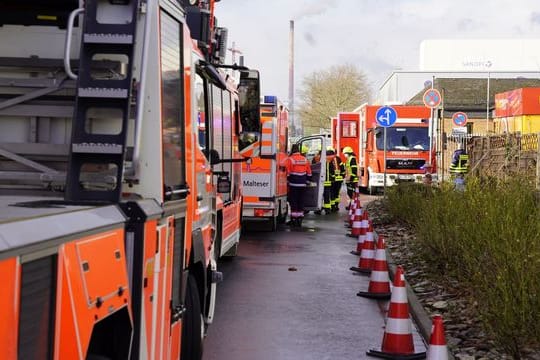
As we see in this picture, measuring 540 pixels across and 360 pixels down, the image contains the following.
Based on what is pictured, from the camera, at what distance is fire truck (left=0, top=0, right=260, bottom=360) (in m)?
2.69

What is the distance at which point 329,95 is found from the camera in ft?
315

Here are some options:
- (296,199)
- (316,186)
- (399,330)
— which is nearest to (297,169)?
(296,199)

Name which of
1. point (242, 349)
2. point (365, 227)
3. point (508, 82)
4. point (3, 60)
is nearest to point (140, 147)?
point (3, 60)

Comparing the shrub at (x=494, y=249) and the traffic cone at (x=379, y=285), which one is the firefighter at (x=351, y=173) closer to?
the shrub at (x=494, y=249)

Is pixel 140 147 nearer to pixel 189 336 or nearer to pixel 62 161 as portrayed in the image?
pixel 62 161

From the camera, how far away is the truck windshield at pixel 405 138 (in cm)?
3109

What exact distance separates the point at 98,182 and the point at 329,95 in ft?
306

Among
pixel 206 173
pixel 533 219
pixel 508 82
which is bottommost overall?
pixel 533 219

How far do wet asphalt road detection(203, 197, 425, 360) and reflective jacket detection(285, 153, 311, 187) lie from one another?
151 inches

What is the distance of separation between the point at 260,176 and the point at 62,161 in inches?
472

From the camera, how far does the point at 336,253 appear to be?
13914 mm

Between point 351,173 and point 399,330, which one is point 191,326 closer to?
point 399,330

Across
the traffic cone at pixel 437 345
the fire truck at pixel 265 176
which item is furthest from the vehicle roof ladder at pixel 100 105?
the fire truck at pixel 265 176

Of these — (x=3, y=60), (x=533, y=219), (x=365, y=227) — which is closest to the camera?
(x=3, y=60)
